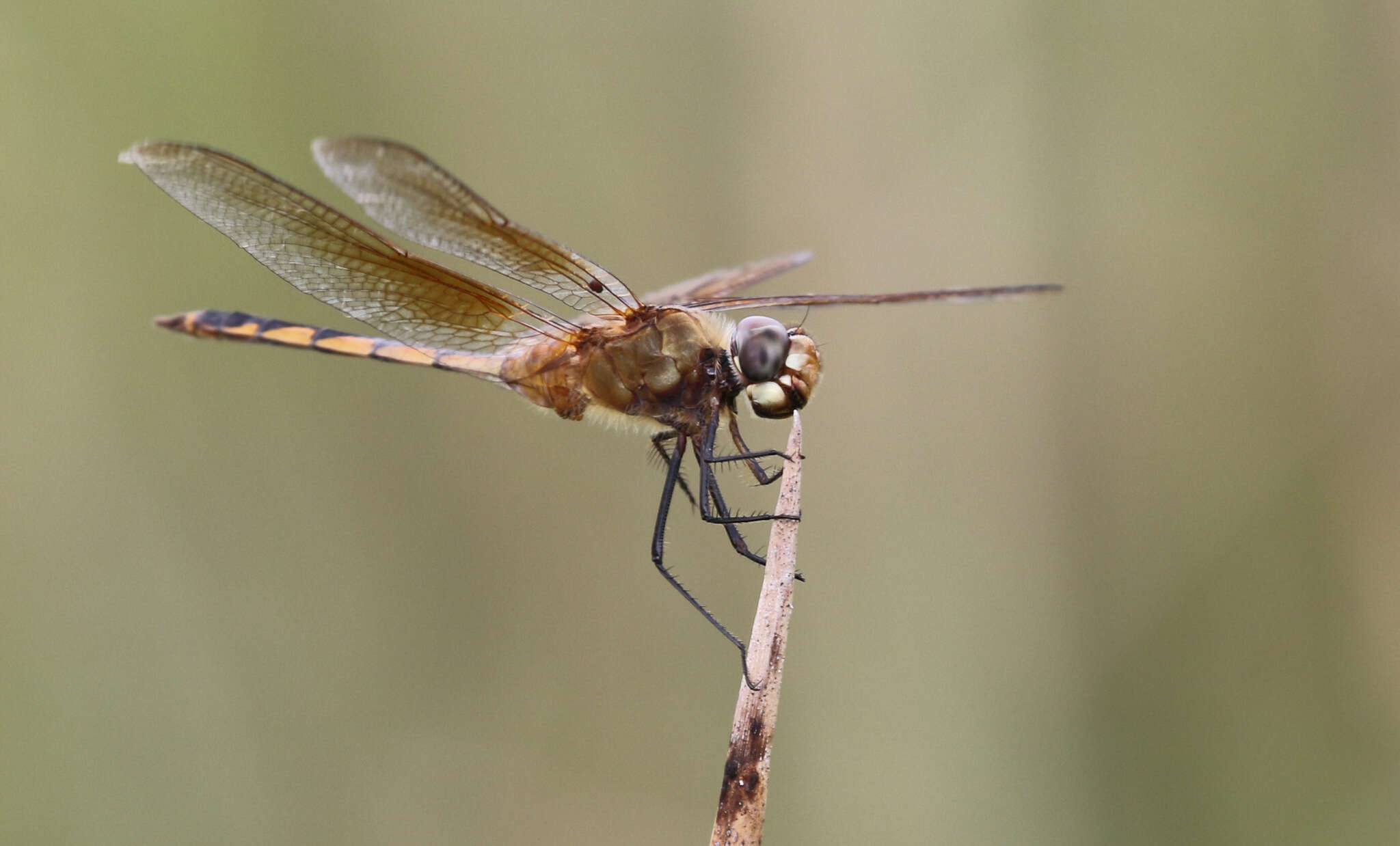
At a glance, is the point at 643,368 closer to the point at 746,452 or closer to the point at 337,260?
the point at 746,452

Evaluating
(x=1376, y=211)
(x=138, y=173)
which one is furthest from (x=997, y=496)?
(x=138, y=173)

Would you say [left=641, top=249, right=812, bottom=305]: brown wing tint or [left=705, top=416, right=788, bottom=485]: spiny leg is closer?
[left=705, top=416, right=788, bottom=485]: spiny leg

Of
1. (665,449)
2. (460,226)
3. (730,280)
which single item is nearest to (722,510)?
(665,449)

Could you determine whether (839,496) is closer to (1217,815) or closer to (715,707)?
(715,707)

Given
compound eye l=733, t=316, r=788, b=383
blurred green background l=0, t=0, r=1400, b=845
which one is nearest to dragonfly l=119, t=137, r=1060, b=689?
compound eye l=733, t=316, r=788, b=383

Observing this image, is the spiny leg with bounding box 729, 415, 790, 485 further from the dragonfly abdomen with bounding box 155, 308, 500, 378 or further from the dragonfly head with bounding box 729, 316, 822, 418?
the dragonfly abdomen with bounding box 155, 308, 500, 378

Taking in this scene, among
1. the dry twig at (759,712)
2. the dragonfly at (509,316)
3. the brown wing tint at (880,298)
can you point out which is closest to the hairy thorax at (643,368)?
the dragonfly at (509,316)

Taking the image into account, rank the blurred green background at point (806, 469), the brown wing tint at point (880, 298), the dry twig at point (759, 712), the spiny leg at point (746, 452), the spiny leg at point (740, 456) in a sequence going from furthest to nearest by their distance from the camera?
1. the blurred green background at point (806, 469)
2. the spiny leg at point (746, 452)
3. the spiny leg at point (740, 456)
4. the brown wing tint at point (880, 298)
5. the dry twig at point (759, 712)

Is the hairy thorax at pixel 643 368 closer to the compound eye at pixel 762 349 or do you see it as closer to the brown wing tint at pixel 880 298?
the compound eye at pixel 762 349
